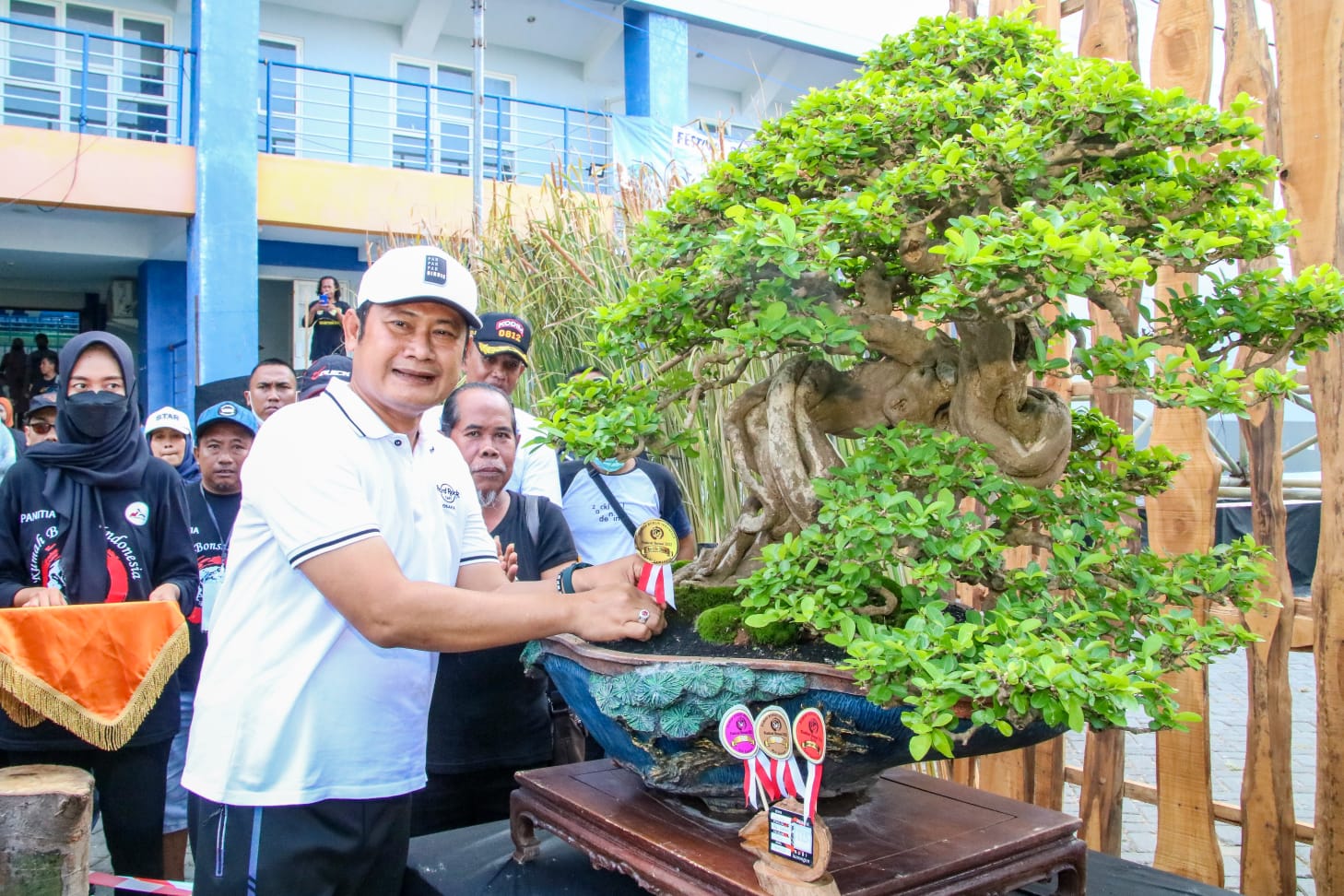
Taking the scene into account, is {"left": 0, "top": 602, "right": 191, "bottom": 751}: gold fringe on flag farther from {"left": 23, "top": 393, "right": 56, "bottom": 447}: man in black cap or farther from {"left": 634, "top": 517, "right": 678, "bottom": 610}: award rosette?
{"left": 23, "top": 393, "right": 56, "bottom": 447}: man in black cap

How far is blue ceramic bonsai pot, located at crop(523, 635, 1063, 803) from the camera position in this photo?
1.23 meters

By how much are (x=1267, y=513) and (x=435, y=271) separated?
72.9 inches

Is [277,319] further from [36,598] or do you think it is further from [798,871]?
[798,871]

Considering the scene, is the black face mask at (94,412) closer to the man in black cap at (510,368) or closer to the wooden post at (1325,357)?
the man in black cap at (510,368)

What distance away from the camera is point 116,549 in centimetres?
254

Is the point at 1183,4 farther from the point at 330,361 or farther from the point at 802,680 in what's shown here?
the point at 330,361

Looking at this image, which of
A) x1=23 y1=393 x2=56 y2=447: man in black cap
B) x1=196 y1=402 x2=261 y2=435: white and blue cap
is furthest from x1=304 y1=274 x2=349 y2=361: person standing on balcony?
x1=196 y1=402 x2=261 y2=435: white and blue cap

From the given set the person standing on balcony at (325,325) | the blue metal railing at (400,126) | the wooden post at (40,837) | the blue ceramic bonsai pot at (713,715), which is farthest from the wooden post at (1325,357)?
the blue metal railing at (400,126)

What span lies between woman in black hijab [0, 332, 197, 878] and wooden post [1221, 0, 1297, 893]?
251 centimetres

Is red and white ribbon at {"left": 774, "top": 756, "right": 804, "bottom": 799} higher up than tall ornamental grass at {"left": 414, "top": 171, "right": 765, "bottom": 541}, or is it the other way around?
tall ornamental grass at {"left": 414, "top": 171, "right": 765, "bottom": 541}

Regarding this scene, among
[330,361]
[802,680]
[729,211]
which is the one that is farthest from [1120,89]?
[330,361]

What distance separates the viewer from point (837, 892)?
3.69 feet

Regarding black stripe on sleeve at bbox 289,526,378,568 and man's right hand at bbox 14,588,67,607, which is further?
man's right hand at bbox 14,588,67,607

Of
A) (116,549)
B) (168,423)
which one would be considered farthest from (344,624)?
(168,423)
